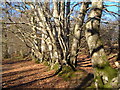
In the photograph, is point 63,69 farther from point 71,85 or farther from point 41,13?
point 41,13

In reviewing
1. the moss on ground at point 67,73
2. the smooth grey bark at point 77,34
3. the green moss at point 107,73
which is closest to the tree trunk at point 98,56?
the green moss at point 107,73

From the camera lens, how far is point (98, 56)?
4242mm

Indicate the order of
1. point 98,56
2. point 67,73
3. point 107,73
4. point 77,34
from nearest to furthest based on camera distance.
Result: point 107,73, point 98,56, point 67,73, point 77,34

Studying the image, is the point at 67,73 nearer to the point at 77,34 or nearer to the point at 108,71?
the point at 77,34

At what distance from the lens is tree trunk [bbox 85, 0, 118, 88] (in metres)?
3.89

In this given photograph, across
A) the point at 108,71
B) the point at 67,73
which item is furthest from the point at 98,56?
the point at 67,73

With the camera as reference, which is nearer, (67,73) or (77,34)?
(67,73)

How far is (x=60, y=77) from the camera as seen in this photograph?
647cm

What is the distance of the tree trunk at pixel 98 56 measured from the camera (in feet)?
12.8

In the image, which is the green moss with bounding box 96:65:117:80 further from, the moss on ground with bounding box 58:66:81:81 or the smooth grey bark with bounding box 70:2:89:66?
the smooth grey bark with bounding box 70:2:89:66

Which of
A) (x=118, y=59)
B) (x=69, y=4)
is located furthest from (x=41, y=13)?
(x=118, y=59)

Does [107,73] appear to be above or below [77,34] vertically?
Result: below

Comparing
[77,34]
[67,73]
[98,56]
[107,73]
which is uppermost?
[77,34]

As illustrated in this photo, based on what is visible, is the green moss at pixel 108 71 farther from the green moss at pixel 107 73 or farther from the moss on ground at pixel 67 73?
the moss on ground at pixel 67 73
